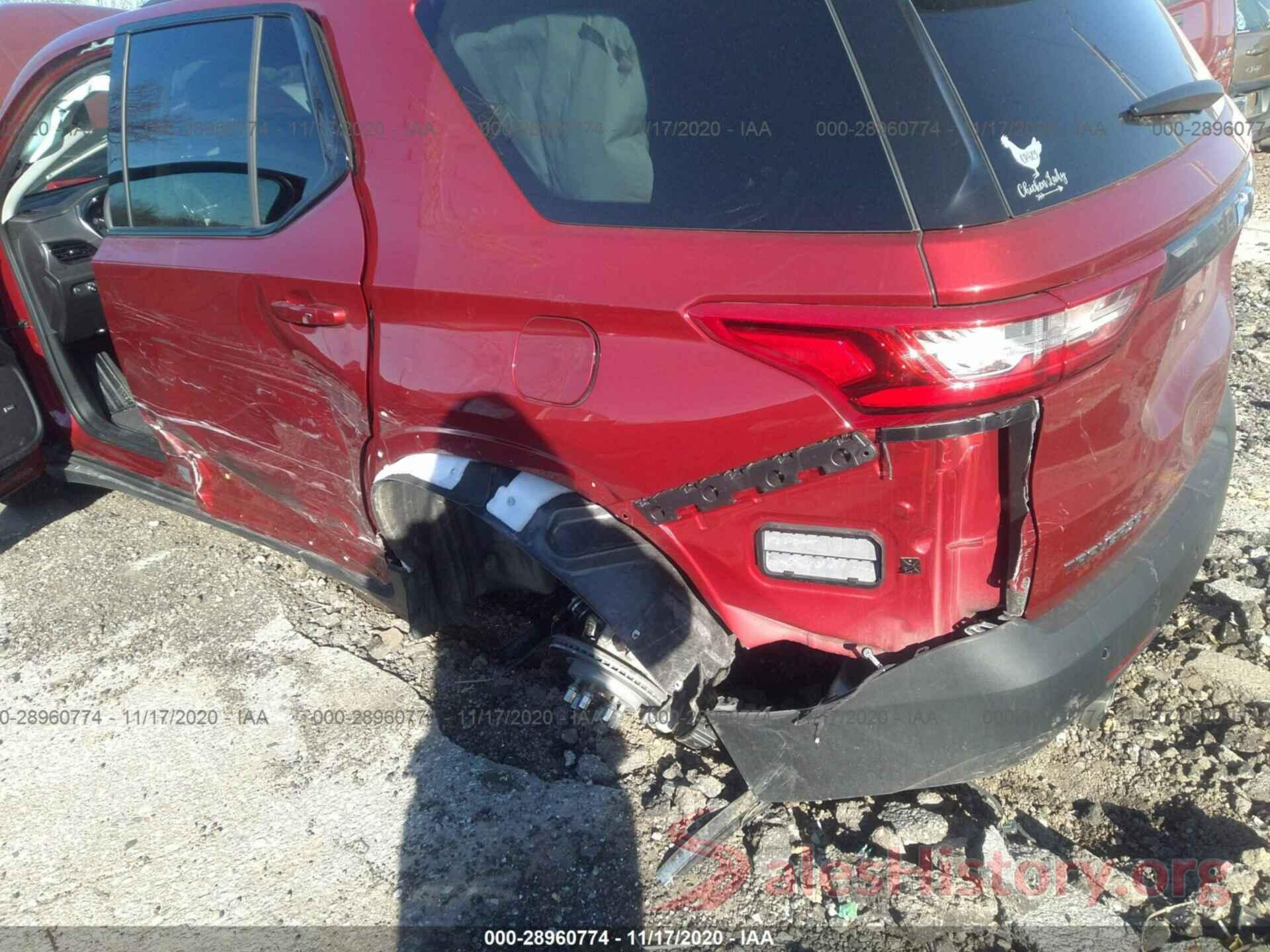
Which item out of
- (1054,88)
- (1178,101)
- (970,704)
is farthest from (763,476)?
(1178,101)

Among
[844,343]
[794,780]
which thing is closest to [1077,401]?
[844,343]

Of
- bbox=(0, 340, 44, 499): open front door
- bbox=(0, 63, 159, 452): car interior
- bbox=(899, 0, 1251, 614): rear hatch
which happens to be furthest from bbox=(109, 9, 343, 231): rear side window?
bbox=(899, 0, 1251, 614): rear hatch

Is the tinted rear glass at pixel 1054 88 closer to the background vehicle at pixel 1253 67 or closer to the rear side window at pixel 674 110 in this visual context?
the rear side window at pixel 674 110

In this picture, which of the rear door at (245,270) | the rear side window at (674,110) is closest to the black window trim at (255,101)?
the rear door at (245,270)

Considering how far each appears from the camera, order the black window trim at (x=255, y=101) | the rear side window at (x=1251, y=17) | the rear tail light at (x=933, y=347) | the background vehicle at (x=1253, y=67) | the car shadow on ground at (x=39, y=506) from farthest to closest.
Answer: the rear side window at (x=1251, y=17) → the background vehicle at (x=1253, y=67) → the car shadow on ground at (x=39, y=506) → the black window trim at (x=255, y=101) → the rear tail light at (x=933, y=347)

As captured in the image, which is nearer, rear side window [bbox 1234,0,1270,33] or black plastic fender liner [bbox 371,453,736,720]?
black plastic fender liner [bbox 371,453,736,720]

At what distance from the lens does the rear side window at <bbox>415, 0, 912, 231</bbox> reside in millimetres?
1665

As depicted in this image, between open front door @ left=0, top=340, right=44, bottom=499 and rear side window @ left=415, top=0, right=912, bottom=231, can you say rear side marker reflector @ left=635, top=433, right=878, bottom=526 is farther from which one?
open front door @ left=0, top=340, right=44, bottom=499

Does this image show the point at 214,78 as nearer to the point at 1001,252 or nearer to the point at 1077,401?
the point at 1001,252

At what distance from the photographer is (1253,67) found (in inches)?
324

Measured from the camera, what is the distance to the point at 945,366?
5.13 feet

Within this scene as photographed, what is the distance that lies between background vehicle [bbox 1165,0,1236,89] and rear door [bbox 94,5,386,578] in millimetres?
2670

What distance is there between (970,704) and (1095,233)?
0.87 metres

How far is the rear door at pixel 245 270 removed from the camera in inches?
92.9
